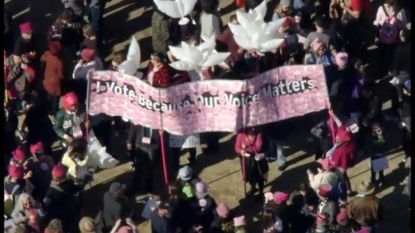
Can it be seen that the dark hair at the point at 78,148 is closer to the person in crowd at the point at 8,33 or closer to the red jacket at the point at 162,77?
the red jacket at the point at 162,77

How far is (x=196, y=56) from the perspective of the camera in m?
20.5

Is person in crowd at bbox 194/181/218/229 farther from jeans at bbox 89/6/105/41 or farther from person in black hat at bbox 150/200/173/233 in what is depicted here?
jeans at bbox 89/6/105/41

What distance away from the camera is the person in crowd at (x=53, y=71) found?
2153 centimetres

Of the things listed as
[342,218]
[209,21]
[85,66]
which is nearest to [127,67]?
[85,66]

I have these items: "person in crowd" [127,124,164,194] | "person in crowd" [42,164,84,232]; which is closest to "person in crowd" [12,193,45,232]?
"person in crowd" [42,164,84,232]

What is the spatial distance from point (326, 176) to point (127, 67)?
3.21 meters

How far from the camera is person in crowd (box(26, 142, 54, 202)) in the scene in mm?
19531

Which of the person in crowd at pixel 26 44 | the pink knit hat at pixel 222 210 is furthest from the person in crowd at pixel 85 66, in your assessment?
the pink knit hat at pixel 222 210

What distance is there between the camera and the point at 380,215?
63.1ft

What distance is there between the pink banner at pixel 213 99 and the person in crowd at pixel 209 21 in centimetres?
266

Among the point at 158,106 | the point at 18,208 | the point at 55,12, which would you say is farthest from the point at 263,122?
the point at 55,12

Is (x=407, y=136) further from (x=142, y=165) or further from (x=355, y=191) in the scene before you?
(x=142, y=165)

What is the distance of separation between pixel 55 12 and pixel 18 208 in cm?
678

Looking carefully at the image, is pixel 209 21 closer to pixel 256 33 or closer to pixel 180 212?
pixel 256 33
